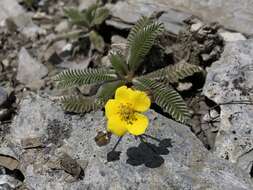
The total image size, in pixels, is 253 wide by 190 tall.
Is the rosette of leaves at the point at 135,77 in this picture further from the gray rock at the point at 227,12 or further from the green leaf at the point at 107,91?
the gray rock at the point at 227,12

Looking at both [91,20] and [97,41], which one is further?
[91,20]

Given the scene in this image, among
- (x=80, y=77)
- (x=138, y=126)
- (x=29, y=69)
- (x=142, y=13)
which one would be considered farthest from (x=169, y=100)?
(x=29, y=69)

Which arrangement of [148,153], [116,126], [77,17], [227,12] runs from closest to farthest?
[116,126], [148,153], [227,12], [77,17]

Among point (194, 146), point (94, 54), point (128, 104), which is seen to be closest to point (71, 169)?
point (128, 104)

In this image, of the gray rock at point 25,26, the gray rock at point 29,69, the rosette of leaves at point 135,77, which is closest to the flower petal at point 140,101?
the rosette of leaves at point 135,77

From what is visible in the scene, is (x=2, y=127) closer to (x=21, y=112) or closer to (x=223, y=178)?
(x=21, y=112)

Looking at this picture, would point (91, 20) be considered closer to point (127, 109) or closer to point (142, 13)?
point (142, 13)
